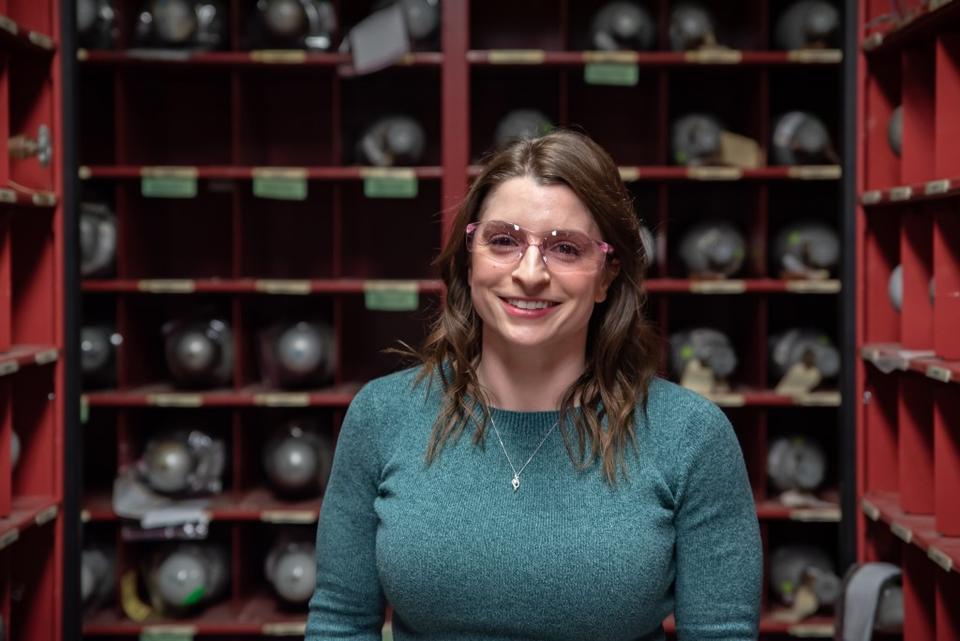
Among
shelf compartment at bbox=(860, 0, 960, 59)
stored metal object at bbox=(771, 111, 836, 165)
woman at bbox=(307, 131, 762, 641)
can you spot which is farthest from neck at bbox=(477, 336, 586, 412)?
stored metal object at bbox=(771, 111, 836, 165)

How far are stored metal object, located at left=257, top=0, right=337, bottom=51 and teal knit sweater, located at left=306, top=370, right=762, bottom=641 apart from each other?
2283 mm

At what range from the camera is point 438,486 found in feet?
4.66

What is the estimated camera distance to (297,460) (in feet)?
11.3

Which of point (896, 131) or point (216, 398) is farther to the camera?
point (216, 398)

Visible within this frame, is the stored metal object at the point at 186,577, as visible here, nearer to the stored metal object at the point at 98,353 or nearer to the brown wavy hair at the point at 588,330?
the stored metal object at the point at 98,353

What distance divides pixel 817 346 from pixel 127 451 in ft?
8.07

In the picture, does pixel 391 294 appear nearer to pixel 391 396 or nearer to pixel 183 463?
pixel 183 463

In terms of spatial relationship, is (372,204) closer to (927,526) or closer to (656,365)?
(927,526)

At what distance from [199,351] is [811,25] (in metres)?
2.39

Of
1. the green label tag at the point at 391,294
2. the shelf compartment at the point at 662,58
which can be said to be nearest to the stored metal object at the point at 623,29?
the shelf compartment at the point at 662,58

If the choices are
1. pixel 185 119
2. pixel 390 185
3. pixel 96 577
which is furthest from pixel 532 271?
pixel 185 119

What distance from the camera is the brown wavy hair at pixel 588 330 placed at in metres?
1.41

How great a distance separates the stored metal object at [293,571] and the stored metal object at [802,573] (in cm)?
161

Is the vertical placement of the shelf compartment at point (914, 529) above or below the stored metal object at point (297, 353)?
below
